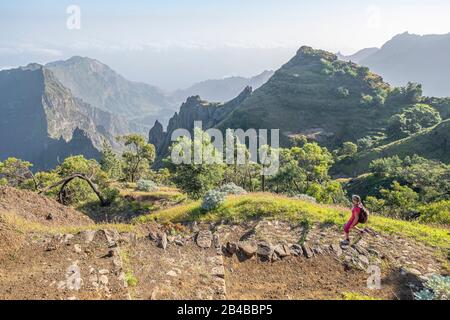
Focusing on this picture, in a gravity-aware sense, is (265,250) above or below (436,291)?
below

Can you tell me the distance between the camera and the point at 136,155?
5731 cm

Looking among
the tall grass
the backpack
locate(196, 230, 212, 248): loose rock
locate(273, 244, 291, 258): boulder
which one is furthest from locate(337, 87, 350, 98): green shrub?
locate(273, 244, 291, 258): boulder

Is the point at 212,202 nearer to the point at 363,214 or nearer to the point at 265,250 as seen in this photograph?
the point at 265,250

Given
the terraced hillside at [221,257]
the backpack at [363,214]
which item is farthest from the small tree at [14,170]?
the backpack at [363,214]

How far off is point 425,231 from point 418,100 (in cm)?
16436

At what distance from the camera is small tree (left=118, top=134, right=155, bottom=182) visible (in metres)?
52.5

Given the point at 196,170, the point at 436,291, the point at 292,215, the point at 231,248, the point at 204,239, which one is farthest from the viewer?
the point at 196,170

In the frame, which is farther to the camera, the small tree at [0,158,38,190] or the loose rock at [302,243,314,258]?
the small tree at [0,158,38,190]

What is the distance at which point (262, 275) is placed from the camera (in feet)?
43.8

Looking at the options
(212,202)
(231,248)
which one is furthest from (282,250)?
(212,202)

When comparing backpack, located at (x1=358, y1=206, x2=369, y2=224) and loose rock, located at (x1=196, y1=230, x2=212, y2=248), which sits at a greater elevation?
backpack, located at (x1=358, y1=206, x2=369, y2=224)

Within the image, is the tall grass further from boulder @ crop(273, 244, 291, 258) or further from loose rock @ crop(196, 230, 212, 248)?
boulder @ crop(273, 244, 291, 258)
